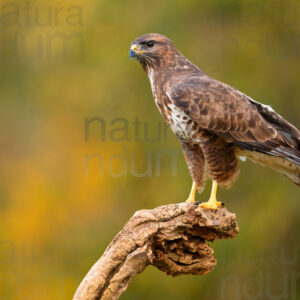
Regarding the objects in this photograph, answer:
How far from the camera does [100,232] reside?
35.7 ft

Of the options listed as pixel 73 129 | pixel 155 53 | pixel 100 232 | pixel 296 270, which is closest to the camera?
pixel 155 53

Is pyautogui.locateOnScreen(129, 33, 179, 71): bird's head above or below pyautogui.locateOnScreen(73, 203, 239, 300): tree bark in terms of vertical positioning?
above

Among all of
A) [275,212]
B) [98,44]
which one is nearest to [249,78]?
[275,212]

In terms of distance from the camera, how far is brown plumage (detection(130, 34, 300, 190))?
6.28 metres

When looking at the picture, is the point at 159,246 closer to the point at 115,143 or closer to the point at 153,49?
A: the point at 153,49

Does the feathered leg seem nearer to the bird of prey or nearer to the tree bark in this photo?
the bird of prey

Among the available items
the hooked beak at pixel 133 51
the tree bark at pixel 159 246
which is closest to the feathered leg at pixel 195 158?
the tree bark at pixel 159 246

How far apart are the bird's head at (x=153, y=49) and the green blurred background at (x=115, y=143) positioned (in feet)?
10.5

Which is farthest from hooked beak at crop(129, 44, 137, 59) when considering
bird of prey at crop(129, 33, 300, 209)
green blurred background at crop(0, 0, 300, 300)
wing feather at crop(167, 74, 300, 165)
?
green blurred background at crop(0, 0, 300, 300)

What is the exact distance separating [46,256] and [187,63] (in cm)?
551

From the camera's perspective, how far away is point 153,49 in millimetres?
6719

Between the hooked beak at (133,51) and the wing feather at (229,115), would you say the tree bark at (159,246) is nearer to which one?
the wing feather at (229,115)

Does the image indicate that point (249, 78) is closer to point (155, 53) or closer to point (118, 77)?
point (118, 77)

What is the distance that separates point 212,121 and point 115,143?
16.7 ft
